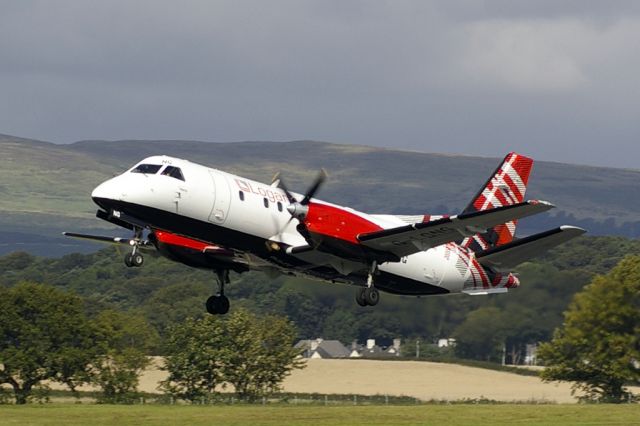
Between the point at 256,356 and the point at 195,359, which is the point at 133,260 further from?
the point at 256,356

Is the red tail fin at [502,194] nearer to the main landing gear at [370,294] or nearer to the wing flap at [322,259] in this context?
the main landing gear at [370,294]

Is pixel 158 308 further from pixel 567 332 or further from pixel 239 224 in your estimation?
pixel 239 224

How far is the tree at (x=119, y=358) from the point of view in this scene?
73.6m

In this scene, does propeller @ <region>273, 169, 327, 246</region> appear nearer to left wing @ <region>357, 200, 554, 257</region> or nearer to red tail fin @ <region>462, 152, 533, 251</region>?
left wing @ <region>357, 200, 554, 257</region>

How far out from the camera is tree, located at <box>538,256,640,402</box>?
212 ft

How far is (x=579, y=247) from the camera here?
457 ft

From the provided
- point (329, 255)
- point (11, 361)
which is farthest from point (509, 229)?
point (11, 361)

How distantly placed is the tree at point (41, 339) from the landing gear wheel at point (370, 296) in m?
34.2

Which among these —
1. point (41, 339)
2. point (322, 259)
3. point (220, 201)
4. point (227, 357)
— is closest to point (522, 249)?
point (322, 259)

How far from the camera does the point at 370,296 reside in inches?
1690

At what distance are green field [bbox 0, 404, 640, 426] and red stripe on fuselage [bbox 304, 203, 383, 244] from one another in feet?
36.3

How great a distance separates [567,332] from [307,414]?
54.8 feet

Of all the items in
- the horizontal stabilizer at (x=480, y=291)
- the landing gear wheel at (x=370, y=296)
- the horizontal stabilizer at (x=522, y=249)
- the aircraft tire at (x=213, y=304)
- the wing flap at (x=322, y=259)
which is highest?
the horizontal stabilizer at (x=522, y=249)

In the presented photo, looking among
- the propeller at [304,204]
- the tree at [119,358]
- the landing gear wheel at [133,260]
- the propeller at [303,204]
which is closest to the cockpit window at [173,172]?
the landing gear wheel at [133,260]
